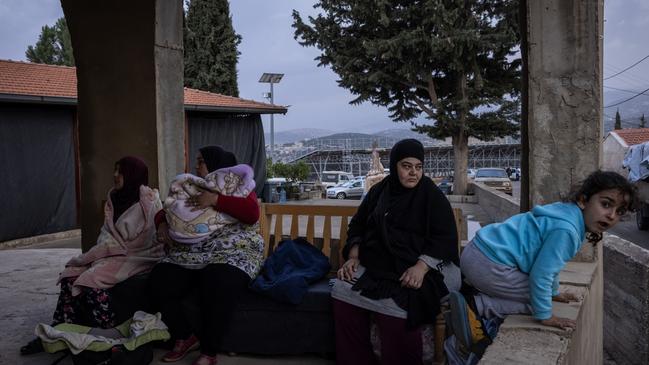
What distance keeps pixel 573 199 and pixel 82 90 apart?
4117 millimetres

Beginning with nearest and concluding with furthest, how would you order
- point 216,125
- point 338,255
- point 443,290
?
point 443,290, point 338,255, point 216,125

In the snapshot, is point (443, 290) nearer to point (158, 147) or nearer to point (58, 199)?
point (158, 147)

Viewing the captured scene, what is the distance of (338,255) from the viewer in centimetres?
397

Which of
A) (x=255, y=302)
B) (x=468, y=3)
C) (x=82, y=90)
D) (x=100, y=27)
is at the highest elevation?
(x=468, y=3)

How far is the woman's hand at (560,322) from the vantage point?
7.75 feet

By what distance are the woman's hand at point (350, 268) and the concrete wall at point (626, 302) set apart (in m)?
3.04

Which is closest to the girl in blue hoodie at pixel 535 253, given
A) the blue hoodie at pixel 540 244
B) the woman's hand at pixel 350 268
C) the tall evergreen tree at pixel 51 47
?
the blue hoodie at pixel 540 244

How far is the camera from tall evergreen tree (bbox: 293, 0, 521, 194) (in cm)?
2289

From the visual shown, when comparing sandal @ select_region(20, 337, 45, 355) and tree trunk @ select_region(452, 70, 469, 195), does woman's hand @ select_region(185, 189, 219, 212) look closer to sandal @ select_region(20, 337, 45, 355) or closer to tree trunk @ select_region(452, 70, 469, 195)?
sandal @ select_region(20, 337, 45, 355)

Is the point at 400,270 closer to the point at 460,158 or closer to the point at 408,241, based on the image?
the point at 408,241

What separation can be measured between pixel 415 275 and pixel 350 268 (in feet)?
1.48

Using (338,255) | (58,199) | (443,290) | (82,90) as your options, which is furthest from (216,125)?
Result: (443,290)

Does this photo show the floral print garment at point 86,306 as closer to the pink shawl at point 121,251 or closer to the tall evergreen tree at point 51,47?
the pink shawl at point 121,251

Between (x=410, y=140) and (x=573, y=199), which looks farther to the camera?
(x=410, y=140)
